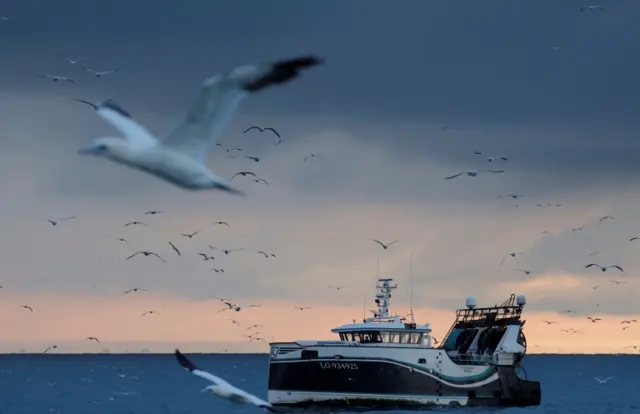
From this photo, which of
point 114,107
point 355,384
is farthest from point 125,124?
point 355,384

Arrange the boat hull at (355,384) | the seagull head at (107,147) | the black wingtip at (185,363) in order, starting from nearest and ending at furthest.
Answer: the seagull head at (107,147) < the black wingtip at (185,363) < the boat hull at (355,384)

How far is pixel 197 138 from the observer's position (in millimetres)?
31031

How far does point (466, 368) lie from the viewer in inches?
3164

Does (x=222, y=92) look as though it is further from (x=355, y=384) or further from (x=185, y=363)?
(x=355, y=384)

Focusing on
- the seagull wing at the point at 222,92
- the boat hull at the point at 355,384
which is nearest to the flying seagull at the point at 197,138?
the seagull wing at the point at 222,92

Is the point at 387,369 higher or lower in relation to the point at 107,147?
higher

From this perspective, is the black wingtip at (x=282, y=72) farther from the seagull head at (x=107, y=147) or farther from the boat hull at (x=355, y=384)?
the boat hull at (x=355, y=384)

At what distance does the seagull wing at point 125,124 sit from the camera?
31.1 metres

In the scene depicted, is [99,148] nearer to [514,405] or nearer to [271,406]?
[271,406]

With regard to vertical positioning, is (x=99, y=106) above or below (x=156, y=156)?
above

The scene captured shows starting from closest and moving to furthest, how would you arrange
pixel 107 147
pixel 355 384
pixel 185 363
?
pixel 107 147 < pixel 185 363 < pixel 355 384

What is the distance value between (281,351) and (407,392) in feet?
25.3

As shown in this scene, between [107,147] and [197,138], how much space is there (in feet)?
9.05

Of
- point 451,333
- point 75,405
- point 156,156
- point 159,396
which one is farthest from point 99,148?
point 159,396
